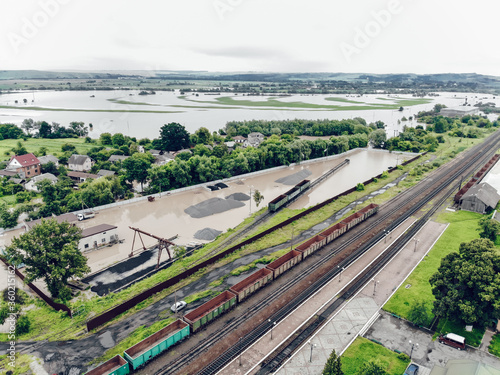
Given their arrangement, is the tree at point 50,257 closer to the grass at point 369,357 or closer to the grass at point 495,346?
the grass at point 369,357

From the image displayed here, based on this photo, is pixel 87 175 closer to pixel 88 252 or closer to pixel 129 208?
pixel 129 208

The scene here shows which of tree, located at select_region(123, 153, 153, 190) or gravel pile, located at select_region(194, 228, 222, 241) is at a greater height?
tree, located at select_region(123, 153, 153, 190)

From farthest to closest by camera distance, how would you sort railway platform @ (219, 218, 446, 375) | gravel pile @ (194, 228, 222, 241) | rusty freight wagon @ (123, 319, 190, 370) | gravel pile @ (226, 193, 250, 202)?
gravel pile @ (226, 193, 250, 202), gravel pile @ (194, 228, 222, 241), railway platform @ (219, 218, 446, 375), rusty freight wagon @ (123, 319, 190, 370)

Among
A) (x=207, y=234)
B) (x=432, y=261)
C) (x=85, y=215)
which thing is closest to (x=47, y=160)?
(x=85, y=215)

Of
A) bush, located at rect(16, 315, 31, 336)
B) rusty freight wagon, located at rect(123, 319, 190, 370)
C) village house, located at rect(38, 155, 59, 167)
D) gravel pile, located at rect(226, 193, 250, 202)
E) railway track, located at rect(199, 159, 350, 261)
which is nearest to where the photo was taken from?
rusty freight wagon, located at rect(123, 319, 190, 370)

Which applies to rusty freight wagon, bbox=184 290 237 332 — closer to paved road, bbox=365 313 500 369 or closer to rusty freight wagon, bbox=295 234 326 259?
rusty freight wagon, bbox=295 234 326 259

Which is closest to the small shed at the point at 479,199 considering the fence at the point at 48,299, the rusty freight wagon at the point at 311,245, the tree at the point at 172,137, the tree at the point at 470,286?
the tree at the point at 470,286

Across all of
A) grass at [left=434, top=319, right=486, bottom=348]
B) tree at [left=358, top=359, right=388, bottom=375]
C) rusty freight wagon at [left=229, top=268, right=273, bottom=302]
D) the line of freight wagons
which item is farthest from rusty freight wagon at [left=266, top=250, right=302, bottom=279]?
grass at [left=434, top=319, right=486, bottom=348]

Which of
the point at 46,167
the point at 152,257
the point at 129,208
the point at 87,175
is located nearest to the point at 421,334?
the point at 152,257
